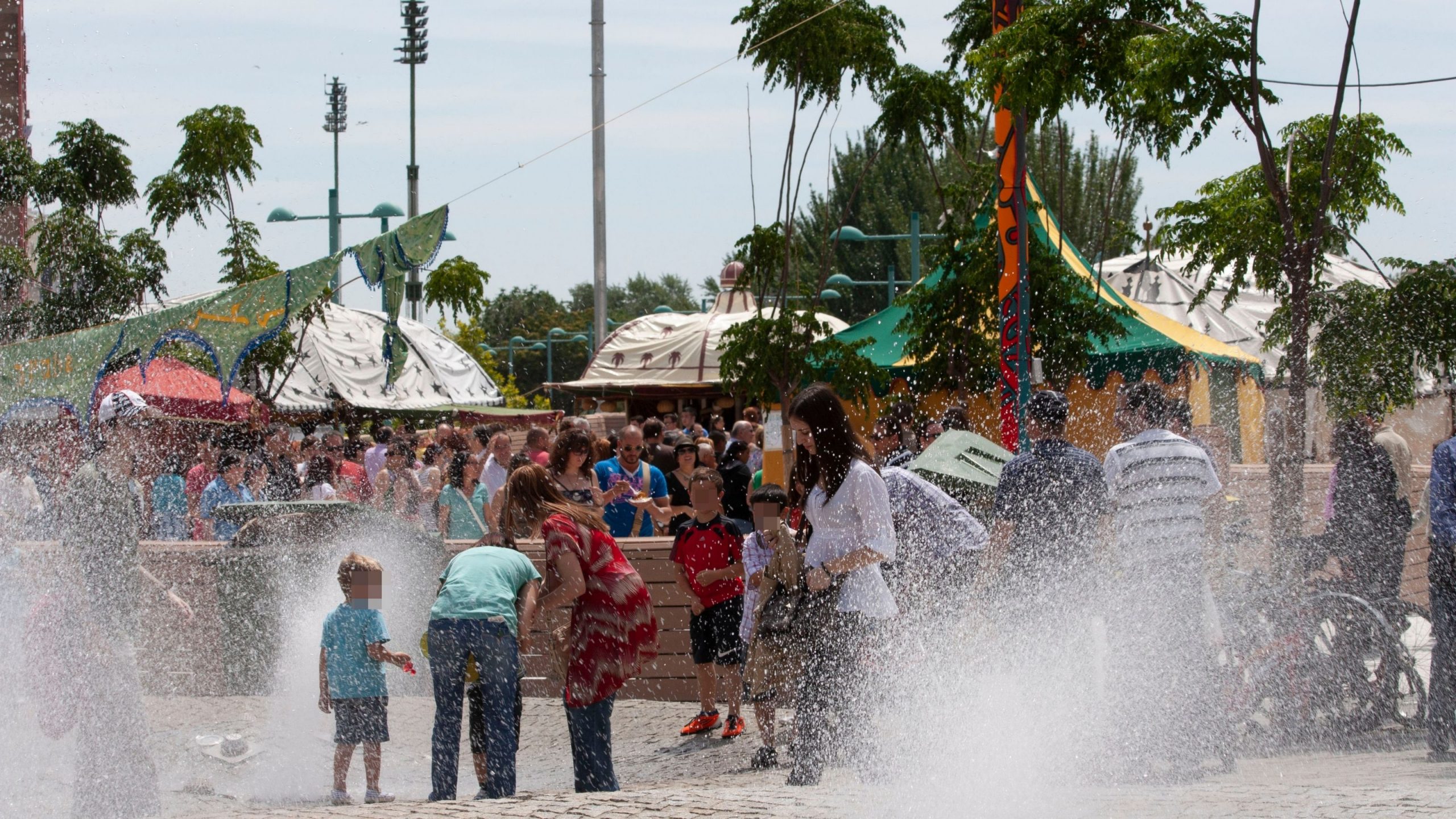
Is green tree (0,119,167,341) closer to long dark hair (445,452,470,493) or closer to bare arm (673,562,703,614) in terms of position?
long dark hair (445,452,470,493)

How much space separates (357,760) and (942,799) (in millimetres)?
4199

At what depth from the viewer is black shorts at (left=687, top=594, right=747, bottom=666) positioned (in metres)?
8.01

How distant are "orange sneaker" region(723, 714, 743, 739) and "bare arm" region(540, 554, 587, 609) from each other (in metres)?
2.22

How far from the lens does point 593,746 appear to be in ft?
19.7

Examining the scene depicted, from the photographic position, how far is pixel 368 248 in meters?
12.4

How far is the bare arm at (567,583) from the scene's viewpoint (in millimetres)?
5984

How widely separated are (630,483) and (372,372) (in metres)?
24.7

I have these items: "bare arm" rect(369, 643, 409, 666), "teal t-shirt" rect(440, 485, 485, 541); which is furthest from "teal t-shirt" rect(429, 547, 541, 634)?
"teal t-shirt" rect(440, 485, 485, 541)

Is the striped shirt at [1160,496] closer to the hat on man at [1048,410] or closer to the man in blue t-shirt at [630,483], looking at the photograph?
the hat on man at [1048,410]

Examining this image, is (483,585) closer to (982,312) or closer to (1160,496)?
(1160,496)

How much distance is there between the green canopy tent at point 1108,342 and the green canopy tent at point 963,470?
189 inches

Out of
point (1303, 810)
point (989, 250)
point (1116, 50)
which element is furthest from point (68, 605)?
point (989, 250)

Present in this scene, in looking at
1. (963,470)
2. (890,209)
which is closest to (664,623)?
(963,470)

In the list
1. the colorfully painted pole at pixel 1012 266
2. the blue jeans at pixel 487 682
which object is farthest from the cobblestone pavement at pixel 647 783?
the colorfully painted pole at pixel 1012 266
